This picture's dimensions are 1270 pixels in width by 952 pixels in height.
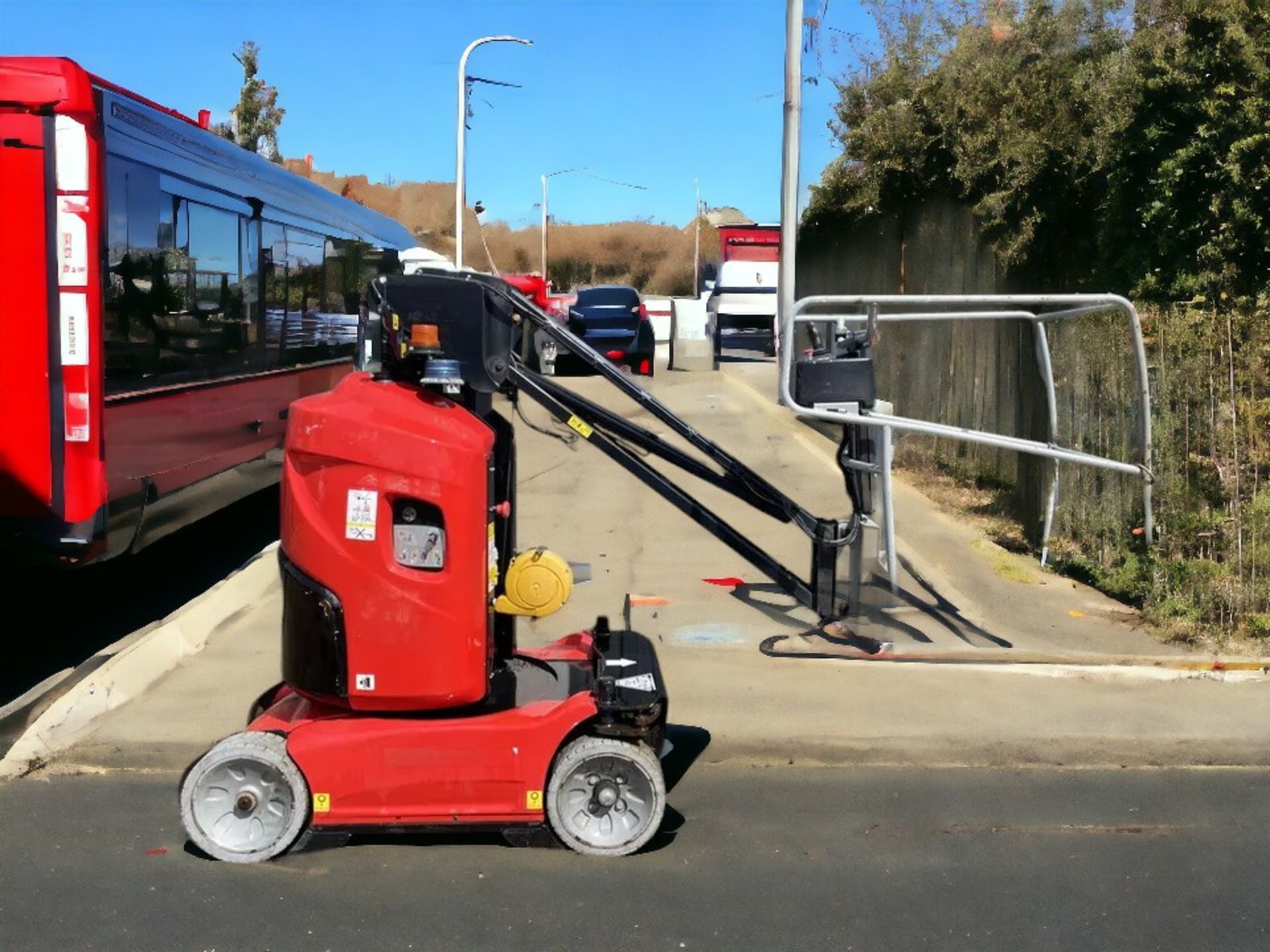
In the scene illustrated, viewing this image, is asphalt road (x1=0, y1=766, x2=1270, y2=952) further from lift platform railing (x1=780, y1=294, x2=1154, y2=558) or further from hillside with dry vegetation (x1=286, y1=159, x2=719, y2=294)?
hillside with dry vegetation (x1=286, y1=159, x2=719, y2=294)

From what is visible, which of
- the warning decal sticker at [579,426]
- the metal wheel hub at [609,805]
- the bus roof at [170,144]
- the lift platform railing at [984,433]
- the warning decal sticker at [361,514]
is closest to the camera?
the warning decal sticker at [361,514]

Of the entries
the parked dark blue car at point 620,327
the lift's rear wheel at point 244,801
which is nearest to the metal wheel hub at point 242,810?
the lift's rear wheel at point 244,801

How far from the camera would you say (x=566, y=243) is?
85.1 metres

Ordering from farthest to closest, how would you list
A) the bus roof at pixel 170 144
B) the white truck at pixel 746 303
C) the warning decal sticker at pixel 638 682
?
the white truck at pixel 746 303
the bus roof at pixel 170 144
the warning decal sticker at pixel 638 682

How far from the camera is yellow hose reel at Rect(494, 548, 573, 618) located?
513 centimetres

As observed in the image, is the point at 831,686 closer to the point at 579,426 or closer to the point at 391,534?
the point at 579,426

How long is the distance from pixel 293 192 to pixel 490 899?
897cm

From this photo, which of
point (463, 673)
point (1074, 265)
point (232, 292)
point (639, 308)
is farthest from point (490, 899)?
point (639, 308)

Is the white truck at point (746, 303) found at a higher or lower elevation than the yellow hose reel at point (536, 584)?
higher

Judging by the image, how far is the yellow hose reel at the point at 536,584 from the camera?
16.8 feet

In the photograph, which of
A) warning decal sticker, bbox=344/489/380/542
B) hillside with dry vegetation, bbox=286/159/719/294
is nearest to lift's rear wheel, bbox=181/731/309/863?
warning decal sticker, bbox=344/489/380/542

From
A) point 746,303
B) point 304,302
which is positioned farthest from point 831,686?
point 746,303

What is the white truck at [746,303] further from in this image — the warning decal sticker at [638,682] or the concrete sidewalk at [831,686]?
the warning decal sticker at [638,682]

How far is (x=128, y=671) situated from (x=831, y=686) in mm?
3478
